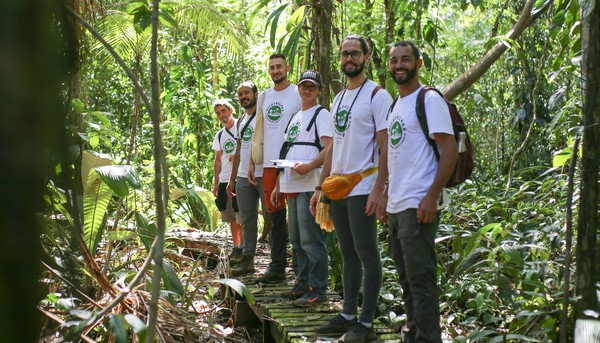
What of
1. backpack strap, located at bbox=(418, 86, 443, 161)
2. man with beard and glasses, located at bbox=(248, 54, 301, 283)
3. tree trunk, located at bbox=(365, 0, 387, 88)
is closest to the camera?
backpack strap, located at bbox=(418, 86, 443, 161)

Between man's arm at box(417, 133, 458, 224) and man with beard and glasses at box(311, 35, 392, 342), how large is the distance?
22.6 inches

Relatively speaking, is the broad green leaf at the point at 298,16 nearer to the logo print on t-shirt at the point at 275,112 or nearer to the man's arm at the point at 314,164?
the logo print on t-shirt at the point at 275,112

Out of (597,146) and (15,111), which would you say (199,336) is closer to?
(597,146)

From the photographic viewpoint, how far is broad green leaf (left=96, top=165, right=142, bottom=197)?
16.0ft

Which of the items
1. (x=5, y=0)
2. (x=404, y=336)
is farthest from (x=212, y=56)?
(x=5, y=0)

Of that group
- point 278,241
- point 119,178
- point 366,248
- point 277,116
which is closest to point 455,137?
point 366,248

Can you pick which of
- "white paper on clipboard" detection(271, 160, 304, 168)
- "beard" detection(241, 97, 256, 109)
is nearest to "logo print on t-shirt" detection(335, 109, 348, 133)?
"white paper on clipboard" detection(271, 160, 304, 168)

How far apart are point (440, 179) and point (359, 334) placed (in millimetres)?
1163

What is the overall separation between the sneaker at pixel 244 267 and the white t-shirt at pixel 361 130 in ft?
8.03

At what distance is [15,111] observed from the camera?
129cm

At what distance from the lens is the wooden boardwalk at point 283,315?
4.75 m

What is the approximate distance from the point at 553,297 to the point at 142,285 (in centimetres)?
252

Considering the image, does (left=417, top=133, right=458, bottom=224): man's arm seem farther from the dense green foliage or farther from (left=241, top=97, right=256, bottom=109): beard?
(left=241, top=97, right=256, bottom=109): beard

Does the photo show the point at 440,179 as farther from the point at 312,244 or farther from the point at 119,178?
the point at 119,178
